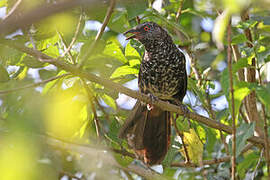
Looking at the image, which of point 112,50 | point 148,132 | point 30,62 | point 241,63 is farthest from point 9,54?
point 148,132

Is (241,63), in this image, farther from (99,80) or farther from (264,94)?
(99,80)

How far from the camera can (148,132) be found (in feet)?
13.2

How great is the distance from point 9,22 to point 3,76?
1690 mm

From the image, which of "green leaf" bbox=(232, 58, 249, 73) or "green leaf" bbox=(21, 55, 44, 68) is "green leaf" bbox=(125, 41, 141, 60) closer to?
"green leaf" bbox=(21, 55, 44, 68)

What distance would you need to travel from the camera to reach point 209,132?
3.69m

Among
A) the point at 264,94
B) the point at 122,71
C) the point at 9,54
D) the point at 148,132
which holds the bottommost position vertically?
the point at 148,132

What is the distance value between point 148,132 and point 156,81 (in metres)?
0.60

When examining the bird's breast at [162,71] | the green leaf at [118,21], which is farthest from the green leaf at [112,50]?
the bird's breast at [162,71]

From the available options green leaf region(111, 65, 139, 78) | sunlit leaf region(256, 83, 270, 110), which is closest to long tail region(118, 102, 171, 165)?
green leaf region(111, 65, 139, 78)

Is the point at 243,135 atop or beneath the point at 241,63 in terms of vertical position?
beneath

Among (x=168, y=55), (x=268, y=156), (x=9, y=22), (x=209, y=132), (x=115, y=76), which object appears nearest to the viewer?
(x=9, y=22)

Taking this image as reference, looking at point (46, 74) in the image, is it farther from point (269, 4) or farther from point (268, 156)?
point (269, 4)

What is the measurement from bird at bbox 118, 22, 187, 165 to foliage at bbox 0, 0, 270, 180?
0.17 metres

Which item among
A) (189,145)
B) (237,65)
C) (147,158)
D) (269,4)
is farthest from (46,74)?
(269,4)
